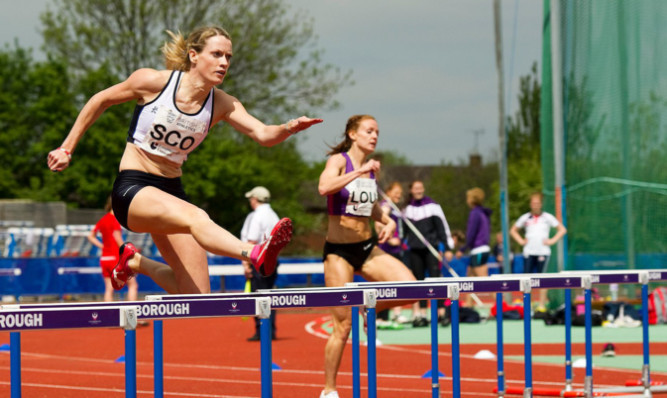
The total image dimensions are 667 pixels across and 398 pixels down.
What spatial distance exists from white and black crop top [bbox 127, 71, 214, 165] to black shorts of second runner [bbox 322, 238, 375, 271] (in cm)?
190

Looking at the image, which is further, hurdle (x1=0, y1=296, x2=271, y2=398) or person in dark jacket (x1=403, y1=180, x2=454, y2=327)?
person in dark jacket (x1=403, y1=180, x2=454, y2=327)

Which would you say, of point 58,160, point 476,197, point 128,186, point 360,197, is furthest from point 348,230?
point 476,197

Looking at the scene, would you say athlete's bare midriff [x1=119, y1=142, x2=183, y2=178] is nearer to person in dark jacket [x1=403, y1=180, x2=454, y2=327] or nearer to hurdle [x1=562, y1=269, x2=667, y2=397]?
hurdle [x1=562, y1=269, x2=667, y2=397]

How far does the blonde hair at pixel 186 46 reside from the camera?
6.05 meters

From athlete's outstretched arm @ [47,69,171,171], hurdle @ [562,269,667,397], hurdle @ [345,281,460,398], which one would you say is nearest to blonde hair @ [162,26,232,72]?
athlete's outstretched arm @ [47,69,171,171]

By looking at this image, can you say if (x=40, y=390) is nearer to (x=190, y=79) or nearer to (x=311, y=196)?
(x=190, y=79)

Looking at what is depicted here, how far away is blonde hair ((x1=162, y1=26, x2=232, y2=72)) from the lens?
6051 millimetres

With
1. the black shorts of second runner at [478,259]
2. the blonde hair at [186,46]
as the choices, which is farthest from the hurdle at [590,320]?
the black shorts of second runner at [478,259]

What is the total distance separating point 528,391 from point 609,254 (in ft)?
29.9

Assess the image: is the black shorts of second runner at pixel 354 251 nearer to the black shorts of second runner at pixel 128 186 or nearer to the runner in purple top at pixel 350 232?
the runner in purple top at pixel 350 232

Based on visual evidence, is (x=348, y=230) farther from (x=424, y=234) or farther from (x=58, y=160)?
(x=424, y=234)

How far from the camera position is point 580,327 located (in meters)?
14.8

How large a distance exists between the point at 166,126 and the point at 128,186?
1.27 feet

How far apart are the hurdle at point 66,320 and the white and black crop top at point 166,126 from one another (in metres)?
1.79
